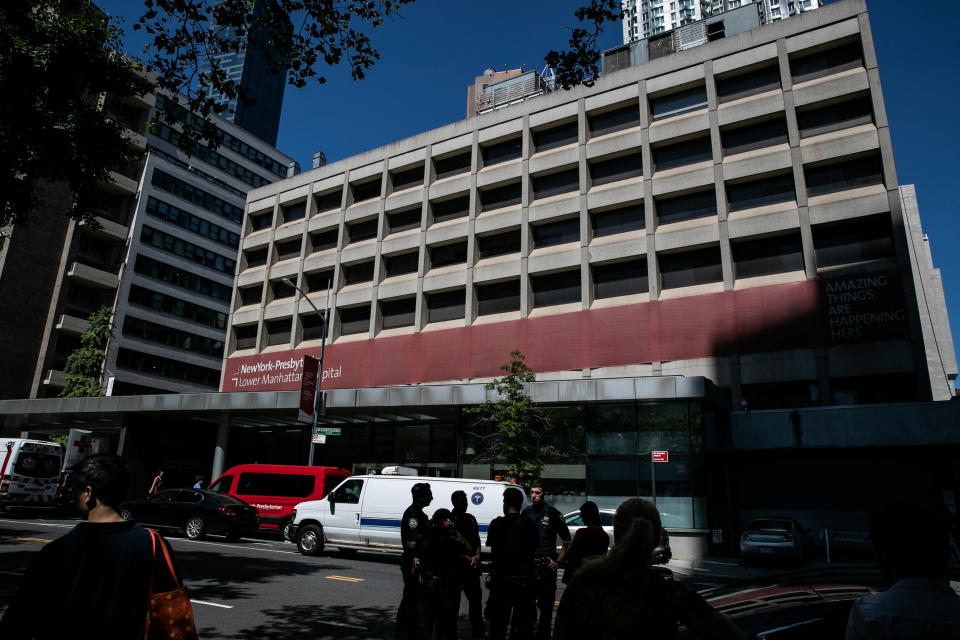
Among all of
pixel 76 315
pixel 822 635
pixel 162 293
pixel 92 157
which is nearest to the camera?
pixel 822 635

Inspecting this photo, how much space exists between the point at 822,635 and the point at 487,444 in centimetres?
2284

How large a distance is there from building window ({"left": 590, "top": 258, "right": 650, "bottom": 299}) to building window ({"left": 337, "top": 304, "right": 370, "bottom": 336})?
1519 centimetres

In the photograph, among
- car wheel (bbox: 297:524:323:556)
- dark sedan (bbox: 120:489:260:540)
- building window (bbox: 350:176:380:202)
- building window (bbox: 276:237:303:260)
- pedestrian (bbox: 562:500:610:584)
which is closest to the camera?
pedestrian (bbox: 562:500:610:584)

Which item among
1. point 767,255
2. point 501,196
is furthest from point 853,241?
point 501,196

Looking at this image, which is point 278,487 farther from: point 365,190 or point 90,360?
point 90,360

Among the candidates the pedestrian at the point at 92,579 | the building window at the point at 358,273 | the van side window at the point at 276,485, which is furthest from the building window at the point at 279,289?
the pedestrian at the point at 92,579

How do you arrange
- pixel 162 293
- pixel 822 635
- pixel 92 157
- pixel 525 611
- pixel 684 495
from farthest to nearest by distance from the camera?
pixel 162 293, pixel 684 495, pixel 92 157, pixel 525 611, pixel 822 635

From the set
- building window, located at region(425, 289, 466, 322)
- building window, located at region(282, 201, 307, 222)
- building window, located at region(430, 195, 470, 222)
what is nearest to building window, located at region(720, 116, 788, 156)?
building window, located at region(430, 195, 470, 222)

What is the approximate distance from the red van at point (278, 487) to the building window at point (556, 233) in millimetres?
17799

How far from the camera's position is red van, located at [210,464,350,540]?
21.1m

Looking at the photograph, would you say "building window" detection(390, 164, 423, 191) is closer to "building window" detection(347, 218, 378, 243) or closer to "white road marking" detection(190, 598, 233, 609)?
"building window" detection(347, 218, 378, 243)

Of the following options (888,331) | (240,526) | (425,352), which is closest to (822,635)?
(240,526)

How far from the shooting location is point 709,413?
2542 cm

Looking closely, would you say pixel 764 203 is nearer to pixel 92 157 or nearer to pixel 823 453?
pixel 823 453
